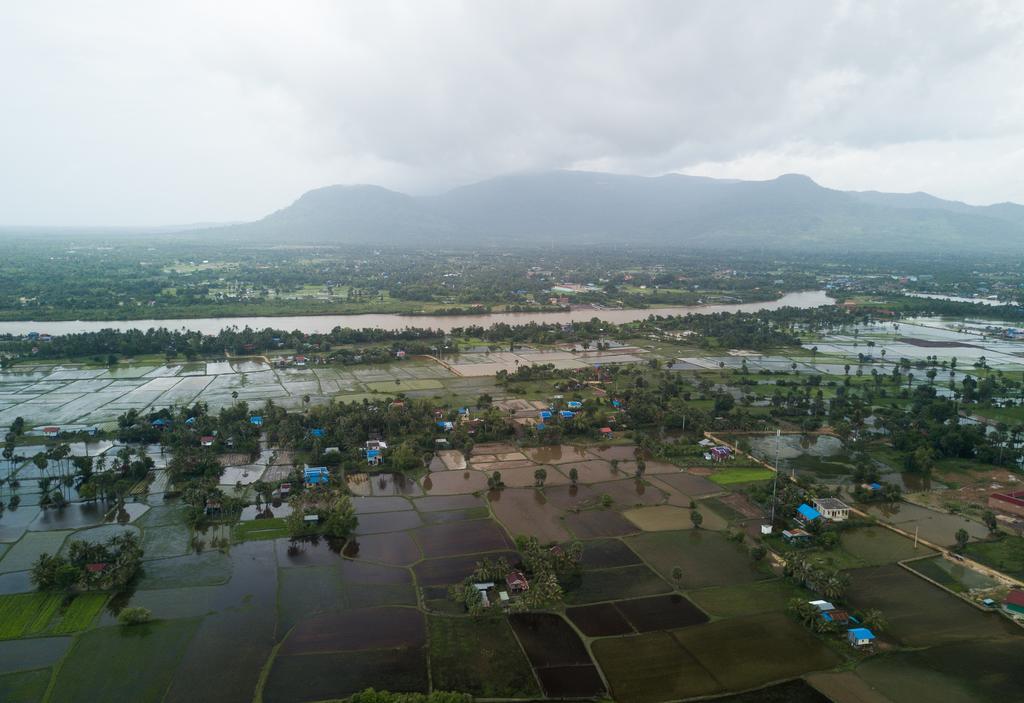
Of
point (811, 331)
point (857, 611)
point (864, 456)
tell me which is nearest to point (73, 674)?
point (857, 611)

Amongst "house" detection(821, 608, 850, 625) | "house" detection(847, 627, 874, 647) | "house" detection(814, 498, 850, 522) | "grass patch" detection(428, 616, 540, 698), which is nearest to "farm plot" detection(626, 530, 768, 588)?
"house" detection(821, 608, 850, 625)

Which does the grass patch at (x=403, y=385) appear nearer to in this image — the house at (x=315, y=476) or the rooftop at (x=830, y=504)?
the house at (x=315, y=476)

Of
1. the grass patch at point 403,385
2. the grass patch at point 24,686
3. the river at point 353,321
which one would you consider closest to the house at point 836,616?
the grass patch at point 24,686

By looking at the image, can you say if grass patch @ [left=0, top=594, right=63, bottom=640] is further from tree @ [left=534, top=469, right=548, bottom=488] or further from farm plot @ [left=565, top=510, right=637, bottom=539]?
tree @ [left=534, top=469, right=548, bottom=488]

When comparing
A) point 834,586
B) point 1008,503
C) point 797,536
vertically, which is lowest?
point 797,536

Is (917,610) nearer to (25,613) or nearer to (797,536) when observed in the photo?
(797,536)

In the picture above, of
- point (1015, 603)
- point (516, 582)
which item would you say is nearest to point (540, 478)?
point (516, 582)
